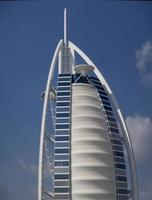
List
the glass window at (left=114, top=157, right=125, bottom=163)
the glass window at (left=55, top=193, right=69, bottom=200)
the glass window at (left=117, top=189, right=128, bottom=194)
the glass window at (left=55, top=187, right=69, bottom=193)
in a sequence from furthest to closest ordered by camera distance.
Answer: the glass window at (left=114, top=157, right=125, bottom=163) → the glass window at (left=117, top=189, right=128, bottom=194) → the glass window at (left=55, top=187, right=69, bottom=193) → the glass window at (left=55, top=193, right=69, bottom=200)

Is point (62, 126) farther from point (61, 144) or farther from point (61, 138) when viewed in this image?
point (61, 144)

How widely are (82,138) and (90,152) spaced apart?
2372 millimetres

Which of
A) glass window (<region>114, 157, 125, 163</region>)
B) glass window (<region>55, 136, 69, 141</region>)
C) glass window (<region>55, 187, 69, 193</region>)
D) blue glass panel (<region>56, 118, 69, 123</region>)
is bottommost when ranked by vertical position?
glass window (<region>55, 187, 69, 193</region>)

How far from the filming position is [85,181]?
5662 cm

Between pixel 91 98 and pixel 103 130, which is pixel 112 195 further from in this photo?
pixel 91 98

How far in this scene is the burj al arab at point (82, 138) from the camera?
56544 mm

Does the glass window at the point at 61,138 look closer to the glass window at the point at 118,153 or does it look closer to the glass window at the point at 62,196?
the glass window at the point at 62,196

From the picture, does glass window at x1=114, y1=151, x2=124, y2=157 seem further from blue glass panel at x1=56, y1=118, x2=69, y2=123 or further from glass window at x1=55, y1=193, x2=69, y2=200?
A: glass window at x1=55, y1=193, x2=69, y2=200

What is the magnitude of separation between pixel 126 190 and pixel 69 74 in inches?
792

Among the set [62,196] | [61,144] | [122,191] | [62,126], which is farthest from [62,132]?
[122,191]

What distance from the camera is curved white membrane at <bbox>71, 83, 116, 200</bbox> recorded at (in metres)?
56.7

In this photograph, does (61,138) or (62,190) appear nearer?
(62,190)

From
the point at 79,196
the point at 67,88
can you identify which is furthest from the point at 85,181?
the point at 67,88

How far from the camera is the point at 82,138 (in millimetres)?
59312
